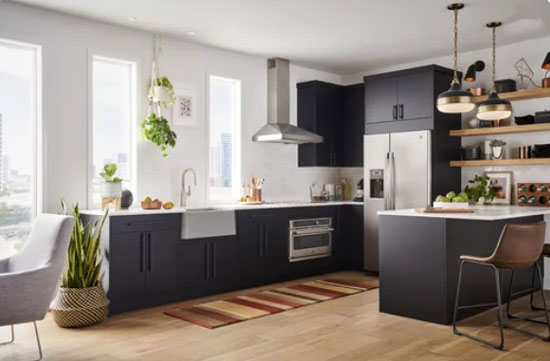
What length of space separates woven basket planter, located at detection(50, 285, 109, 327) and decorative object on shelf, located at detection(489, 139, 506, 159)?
14.0ft

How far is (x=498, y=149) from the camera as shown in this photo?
5.82 meters

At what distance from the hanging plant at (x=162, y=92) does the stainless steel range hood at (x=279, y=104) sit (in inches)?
51.8

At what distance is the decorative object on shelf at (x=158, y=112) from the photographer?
17.3ft

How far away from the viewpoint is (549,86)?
17.9 feet

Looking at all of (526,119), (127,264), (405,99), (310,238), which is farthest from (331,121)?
(127,264)

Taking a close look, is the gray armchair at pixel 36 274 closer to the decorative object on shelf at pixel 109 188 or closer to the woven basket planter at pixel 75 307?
the woven basket planter at pixel 75 307

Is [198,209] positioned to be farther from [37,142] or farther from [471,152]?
[471,152]

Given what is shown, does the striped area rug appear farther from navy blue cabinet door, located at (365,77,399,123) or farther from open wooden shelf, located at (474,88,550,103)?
open wooden shelf, located at (474,88,550,103)

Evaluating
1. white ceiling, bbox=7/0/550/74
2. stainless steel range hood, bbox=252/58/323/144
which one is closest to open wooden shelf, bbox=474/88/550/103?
white ceiling, bbox=7/0/550/74

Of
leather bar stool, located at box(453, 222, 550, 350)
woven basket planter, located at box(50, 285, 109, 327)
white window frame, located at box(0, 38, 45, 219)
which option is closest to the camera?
leather bar stool, located at box(453, 222, 550, 350)

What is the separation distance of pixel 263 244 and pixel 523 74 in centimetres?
334

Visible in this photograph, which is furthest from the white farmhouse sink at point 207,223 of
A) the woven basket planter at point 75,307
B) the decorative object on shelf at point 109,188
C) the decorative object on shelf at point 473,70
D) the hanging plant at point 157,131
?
the decorative object on shelf at point 473,70

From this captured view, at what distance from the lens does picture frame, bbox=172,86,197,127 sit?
564 centimetres

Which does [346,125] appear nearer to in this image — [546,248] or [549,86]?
[549,86]
